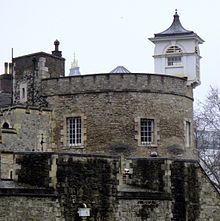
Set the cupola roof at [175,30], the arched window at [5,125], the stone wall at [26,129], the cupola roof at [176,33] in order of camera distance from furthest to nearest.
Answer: the cupola roof at [175,30] < the cupola roof at [176,33] < the arched window at [5,125] < the stone wall at [26,129]

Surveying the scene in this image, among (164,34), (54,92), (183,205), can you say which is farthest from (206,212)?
(164,34)

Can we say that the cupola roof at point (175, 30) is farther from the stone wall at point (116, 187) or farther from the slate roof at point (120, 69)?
the stone wall at point (116, 187)

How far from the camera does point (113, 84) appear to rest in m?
38.9

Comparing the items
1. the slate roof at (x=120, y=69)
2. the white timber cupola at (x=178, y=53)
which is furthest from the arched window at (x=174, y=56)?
the slate roof at (x=120, y=69)

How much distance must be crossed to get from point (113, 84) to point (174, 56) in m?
8.05

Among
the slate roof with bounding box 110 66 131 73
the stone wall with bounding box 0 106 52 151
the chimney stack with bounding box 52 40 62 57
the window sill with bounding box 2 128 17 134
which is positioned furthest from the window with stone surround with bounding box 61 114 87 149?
the chimney stack with bounding box 52 40 62 57

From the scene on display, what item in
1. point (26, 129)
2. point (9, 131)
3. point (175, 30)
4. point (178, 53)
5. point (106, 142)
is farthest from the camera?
point (175, 30)

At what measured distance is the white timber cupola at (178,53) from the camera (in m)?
45.4

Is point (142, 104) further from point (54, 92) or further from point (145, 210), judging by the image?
point (145, 210)

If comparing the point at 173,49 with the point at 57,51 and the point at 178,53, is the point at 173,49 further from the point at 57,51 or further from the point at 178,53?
the point at 57,51

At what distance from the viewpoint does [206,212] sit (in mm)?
29234

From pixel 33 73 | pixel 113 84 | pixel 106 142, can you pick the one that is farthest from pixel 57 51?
pixel 106 142

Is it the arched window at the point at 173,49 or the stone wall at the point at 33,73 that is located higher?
the arched window at the point at 173,49

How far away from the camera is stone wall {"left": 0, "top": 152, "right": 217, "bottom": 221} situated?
2594cm
